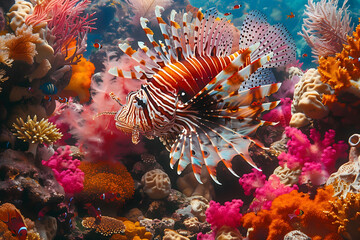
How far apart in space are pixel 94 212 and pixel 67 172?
0.83 meters

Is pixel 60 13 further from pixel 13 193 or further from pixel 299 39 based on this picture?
pixel 299 39

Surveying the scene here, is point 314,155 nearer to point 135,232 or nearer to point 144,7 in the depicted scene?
point 135,232

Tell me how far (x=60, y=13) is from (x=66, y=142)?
2642mm

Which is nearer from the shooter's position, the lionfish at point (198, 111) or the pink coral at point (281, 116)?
the lionfish at point (198, 111)

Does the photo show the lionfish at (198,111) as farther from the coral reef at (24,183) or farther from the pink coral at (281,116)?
the pink coral at (281,116)

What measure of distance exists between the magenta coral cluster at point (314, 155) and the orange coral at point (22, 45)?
11.7 feet

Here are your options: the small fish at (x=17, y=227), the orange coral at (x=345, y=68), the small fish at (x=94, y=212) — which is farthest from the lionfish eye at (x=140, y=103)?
the orange coral at (x=345, y=68)

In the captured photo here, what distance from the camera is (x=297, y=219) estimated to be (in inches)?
110

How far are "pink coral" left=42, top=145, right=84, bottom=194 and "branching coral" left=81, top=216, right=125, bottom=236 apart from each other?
19.7 inches

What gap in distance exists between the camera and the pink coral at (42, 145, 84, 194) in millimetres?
3641

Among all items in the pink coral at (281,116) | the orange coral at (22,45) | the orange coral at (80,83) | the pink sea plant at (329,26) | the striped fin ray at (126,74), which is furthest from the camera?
the orange coral at (80,83)

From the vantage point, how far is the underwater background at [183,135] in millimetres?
2184

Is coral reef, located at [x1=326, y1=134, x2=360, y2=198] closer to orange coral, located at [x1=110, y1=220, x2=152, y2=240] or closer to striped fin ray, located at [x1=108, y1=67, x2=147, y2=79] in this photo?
striped fin ray, located at [x1=108, y1=67, x2=147, y2=79]

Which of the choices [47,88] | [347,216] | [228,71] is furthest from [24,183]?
[347,216]
